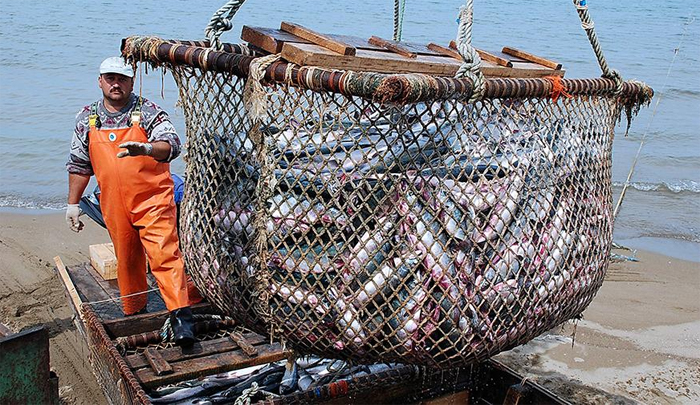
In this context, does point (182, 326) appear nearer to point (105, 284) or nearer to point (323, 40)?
point (105, 284)

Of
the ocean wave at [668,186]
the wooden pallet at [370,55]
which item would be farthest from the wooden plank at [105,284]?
the ocean wave at [668,186]

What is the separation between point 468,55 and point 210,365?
234cm

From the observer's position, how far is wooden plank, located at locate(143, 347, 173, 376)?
361 centimetres

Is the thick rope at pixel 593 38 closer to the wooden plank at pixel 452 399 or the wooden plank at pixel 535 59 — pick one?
the wooden plank at pixel 535 59

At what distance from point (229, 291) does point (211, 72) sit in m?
0.85

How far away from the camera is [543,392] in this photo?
11.8 feet

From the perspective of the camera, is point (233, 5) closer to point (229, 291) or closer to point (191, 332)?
point (229, 291)

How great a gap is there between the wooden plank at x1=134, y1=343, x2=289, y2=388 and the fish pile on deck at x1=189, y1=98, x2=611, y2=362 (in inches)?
50.9

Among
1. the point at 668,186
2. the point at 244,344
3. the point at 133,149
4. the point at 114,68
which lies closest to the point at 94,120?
the point at 114,68

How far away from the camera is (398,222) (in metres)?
2.31

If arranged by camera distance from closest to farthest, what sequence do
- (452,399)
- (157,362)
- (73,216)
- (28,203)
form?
(157,362), (452,399), (73,216), (28,203)

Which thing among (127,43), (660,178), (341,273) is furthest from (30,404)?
(660,178)

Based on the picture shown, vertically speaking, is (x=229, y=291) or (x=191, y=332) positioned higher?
(x=229, y=291)

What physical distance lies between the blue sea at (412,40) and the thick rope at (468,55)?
0.76 meters
